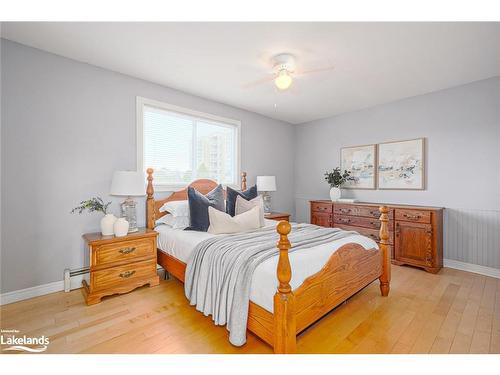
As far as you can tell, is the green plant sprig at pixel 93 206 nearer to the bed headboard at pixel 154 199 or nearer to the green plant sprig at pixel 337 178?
the bed headboard at pixel 154 199

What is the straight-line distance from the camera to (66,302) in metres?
2.24

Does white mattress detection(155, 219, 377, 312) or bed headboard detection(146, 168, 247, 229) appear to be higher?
bed headboard detection(146, 168, 247, 229)

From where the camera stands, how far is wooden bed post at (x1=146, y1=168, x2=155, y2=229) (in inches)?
115

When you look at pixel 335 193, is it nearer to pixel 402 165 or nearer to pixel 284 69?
pixel 402 165

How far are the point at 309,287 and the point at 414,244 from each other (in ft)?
8.06

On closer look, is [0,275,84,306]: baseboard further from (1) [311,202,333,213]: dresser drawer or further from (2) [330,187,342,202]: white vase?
(2) [330,187,342,202]: white vase

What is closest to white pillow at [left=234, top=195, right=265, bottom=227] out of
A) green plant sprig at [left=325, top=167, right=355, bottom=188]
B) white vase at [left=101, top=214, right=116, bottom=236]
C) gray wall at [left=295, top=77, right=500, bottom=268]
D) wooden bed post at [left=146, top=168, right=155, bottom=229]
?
wooden bed post at [left=146, top=168, right=155, bottom=229]

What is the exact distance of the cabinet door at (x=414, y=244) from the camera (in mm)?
3068

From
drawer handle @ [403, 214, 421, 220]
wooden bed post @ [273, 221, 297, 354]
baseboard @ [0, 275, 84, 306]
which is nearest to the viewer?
wooden bed post @ [273, 221, 297, 354]

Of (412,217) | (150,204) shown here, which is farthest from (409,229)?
(150,204)

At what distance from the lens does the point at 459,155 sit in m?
3.20

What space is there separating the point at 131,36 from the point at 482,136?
425 centimetres

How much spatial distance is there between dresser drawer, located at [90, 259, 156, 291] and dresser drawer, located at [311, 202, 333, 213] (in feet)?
9.45

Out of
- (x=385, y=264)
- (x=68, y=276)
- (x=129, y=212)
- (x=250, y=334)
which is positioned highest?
(x=129, y=212)
